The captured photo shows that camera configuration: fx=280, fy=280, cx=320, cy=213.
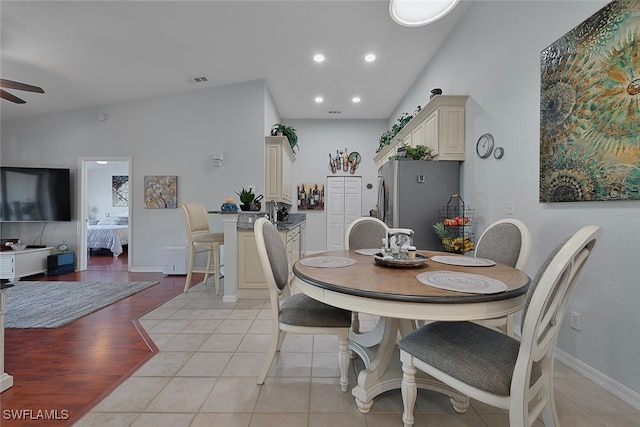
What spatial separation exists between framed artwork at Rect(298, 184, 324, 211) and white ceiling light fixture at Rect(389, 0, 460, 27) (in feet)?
16.6

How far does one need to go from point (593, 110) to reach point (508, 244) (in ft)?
3.12

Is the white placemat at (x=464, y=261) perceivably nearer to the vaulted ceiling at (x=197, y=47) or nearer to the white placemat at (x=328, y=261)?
the white placemat at (x=328, y=261)

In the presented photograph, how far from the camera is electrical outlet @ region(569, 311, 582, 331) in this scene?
1.85m

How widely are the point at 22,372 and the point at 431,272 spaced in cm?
266

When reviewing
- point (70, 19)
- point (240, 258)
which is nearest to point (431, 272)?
point (240, 258)

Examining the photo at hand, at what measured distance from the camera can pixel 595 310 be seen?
1745 mm

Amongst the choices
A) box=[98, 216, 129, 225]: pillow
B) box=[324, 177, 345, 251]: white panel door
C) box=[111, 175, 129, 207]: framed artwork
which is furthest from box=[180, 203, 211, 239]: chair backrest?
box=[111, 175, 129, 207]: framed artwork

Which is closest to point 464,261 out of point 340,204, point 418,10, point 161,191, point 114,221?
point 418,10

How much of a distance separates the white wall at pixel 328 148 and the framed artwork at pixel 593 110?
470cm

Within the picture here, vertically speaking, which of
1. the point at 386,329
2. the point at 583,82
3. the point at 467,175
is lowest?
the point at 386,329

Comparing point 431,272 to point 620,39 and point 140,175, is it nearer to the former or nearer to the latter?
point 620,39

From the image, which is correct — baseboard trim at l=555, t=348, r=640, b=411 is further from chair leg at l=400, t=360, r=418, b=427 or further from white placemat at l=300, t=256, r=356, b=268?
white placemat at l=300, t=256, r=356, b=268

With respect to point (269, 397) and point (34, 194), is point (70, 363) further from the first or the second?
point (34, 194)

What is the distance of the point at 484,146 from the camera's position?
2807 mm
